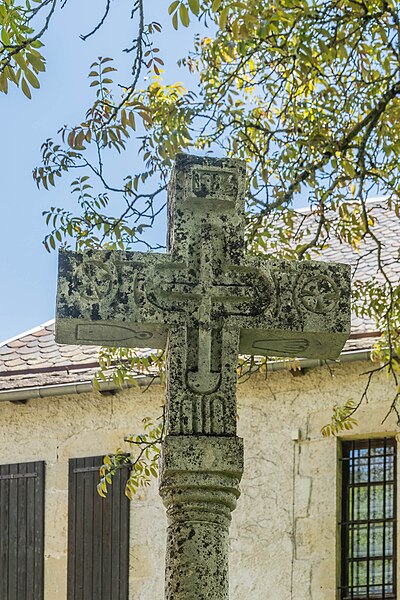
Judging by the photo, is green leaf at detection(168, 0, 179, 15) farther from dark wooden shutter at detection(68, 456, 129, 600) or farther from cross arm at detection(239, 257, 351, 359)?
dark wooden shutter at detection(68, 456, 129, 600)

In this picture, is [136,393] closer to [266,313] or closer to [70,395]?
[70,395]

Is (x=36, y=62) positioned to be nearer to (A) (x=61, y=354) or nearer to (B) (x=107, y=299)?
(B) (x=107, y=299)

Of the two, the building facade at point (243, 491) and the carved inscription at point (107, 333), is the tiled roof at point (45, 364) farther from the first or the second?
the carved inscription at point (107, 333)

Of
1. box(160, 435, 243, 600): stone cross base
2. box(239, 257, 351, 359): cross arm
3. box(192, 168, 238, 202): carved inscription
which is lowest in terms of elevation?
box(160, 435, 243, 600): stone cross base

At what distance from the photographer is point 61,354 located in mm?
14234

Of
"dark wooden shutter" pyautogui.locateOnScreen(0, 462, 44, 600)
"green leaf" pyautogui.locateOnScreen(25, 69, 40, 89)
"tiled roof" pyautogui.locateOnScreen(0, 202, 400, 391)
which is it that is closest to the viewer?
"green leaf" pyautogui.locateOnScreen(25, 69, 40, 89)

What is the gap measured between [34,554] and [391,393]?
3.60m

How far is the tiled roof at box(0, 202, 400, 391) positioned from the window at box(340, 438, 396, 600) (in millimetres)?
1098

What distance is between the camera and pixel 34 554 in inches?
548

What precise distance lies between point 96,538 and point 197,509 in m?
8.56

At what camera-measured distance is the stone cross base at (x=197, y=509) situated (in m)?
5.21

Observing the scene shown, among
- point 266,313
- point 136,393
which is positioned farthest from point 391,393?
point 266,313

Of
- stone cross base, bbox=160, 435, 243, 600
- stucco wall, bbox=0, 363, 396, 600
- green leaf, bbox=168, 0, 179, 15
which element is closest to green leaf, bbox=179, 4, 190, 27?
green leaf, bbox=168, 0, 179, 15

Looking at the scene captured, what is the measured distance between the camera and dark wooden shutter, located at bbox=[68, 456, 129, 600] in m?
13.5
